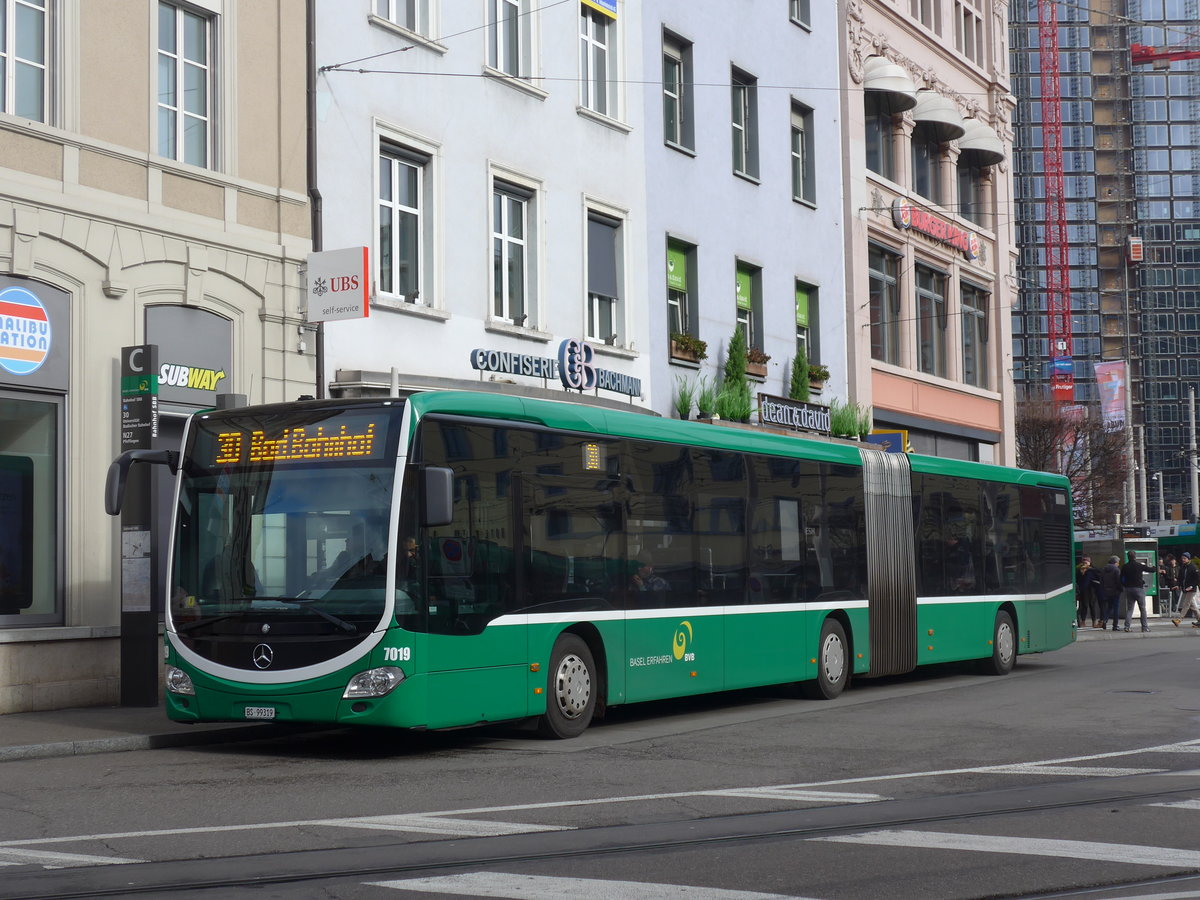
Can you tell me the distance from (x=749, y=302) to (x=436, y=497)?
1933 centimetres

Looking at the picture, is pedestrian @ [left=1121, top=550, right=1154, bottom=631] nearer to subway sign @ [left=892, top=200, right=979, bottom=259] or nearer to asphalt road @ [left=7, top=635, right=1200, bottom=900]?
subway sign @ [left=892, top=200, right=979, bottom=259]

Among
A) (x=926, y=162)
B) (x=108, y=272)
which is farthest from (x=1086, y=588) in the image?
(x=108, y=272)

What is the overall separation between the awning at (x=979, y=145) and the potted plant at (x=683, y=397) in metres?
14.3

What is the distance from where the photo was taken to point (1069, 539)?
82.6 feet

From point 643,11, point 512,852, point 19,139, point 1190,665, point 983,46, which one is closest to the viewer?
point 512,852

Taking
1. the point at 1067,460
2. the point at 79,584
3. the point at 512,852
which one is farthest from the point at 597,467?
the point at 1067,460

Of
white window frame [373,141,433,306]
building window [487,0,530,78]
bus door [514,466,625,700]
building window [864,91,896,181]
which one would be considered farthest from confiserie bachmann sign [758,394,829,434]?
bus door [514,466,625,700]

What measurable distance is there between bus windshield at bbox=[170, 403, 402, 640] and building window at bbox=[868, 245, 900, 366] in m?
23.5

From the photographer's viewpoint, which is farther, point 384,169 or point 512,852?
point 384,169

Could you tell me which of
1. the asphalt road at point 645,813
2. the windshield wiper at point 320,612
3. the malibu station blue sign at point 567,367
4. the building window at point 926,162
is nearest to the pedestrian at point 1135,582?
the building window at point 926,162

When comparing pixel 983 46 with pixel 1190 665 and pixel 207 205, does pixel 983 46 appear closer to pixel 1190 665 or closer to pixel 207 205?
pixel 1190 665

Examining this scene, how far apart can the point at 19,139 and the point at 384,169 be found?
5942mm

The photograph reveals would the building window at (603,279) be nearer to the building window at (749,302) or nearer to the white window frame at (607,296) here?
the white window frame at (607,296)

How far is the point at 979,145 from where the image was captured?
39531 millimetres
